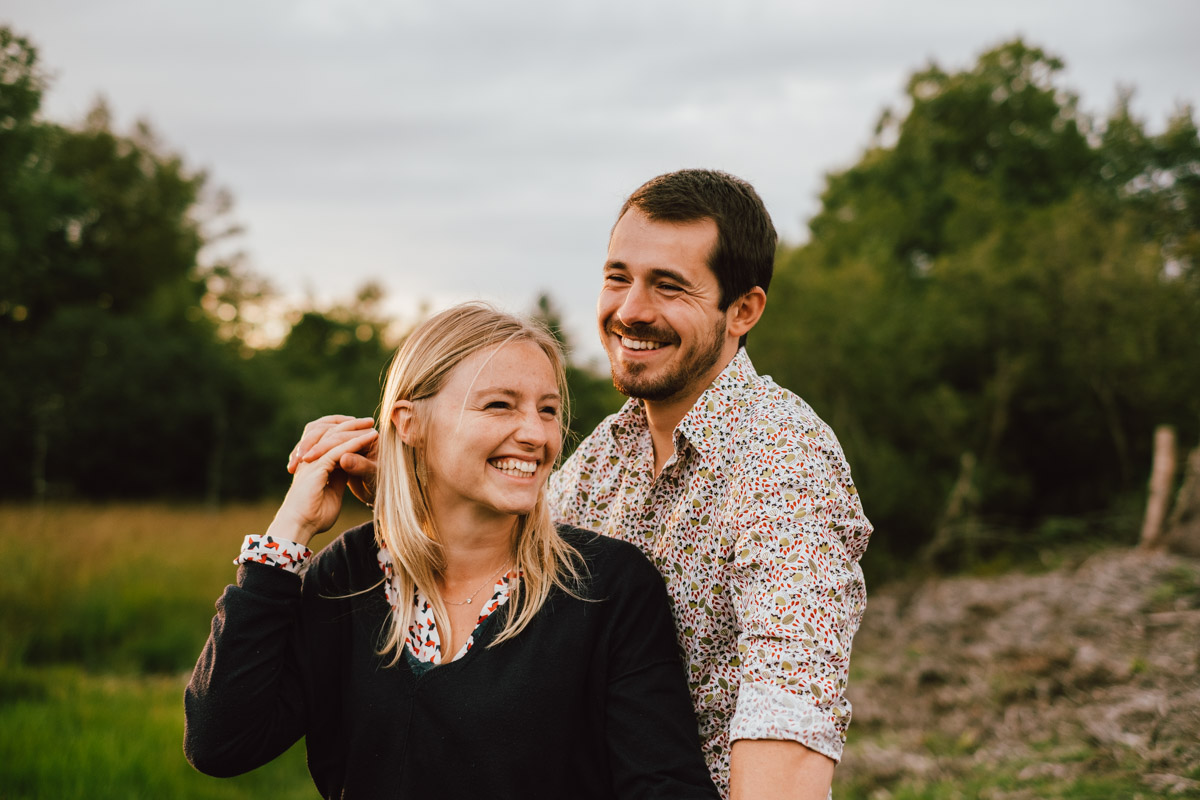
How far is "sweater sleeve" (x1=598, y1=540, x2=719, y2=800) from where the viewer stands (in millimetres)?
1935

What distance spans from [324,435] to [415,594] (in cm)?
50

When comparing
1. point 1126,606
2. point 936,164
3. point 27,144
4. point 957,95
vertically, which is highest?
point 957,95

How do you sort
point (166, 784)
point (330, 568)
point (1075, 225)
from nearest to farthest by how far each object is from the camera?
point (330, 568) < point (166, 784) < point (1075, 225)

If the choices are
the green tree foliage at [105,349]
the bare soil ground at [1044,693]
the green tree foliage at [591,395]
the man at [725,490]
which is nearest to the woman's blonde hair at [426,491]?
the man at [725,490]

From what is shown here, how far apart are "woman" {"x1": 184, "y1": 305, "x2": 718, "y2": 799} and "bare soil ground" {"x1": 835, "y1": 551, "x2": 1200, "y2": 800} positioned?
291 cm

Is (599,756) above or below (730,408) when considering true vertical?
below

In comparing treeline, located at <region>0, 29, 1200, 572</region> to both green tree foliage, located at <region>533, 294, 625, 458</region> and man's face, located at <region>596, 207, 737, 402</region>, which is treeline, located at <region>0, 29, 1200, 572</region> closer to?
green tree foliage, located at <region>533, 294, 625, 458</region>

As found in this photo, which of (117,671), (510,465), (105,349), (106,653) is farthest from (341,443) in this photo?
(105,349)

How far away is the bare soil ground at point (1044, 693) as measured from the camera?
4414 millimetres

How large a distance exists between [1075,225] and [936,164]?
910 cm

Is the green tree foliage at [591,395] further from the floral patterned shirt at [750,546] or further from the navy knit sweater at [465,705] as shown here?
the navy knit sweater at [465,705]

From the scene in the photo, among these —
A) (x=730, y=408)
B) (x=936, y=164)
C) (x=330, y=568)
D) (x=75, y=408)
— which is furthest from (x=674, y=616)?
(x=936, y=164)

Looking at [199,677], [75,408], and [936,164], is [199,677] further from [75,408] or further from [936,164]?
[936,164]

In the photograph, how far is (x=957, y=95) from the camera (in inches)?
979
